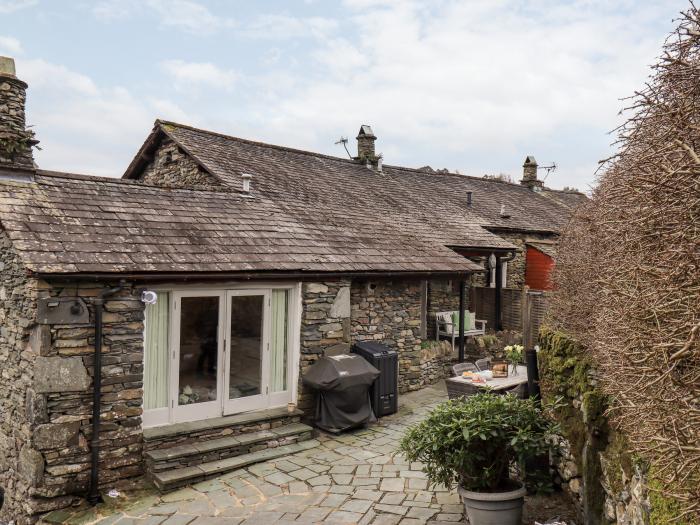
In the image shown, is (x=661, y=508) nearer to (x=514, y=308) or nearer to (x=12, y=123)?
(x=12, y=123)

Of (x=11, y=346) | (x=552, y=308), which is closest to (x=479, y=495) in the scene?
(x=552, y=308)

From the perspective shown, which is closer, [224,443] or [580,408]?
[580,408]

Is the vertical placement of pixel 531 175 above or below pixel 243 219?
above

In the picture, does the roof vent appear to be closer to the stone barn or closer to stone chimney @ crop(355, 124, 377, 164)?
the stone barn

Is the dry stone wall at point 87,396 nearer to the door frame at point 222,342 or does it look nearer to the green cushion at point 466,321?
the door frame at point 222,342

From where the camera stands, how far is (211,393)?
27.5 feet

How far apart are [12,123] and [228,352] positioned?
503 centimetres

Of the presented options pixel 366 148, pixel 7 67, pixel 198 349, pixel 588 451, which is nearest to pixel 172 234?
pixel 198 349

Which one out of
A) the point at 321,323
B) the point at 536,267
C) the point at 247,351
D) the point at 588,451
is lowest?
the point at 588,451

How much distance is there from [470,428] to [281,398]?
4522 mm

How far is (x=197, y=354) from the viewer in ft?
26.9

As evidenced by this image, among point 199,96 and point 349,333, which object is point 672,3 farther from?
point 199,96

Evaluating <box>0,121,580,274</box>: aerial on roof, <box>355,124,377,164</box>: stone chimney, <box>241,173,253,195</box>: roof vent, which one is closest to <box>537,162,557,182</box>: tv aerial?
<box>0,121,580,274</box>: aerial on roof

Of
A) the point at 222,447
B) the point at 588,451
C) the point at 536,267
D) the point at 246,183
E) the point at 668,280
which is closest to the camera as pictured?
the point at 668,280
